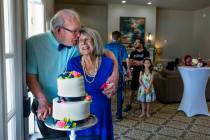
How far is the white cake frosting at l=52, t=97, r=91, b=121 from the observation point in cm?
129

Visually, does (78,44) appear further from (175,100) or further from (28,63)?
(175,100)

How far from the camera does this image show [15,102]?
5.02ft

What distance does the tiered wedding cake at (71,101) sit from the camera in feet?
4.23

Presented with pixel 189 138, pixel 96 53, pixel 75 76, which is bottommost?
pixel 189 138

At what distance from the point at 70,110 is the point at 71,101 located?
0.07 metres

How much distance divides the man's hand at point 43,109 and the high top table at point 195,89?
11.7 feet


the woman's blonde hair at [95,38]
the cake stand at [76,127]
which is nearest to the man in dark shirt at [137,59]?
the woman's blonde hair at [95,38]

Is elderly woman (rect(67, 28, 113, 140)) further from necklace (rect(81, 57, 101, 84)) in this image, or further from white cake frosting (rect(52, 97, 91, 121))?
white cake frosting (rect(52, 97, 91, 121))

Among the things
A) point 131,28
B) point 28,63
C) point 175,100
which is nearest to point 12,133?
point 28,63

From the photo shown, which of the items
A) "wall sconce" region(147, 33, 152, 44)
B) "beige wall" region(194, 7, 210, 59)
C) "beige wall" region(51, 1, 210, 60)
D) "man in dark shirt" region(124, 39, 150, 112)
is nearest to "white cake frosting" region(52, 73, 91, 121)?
"man in dark shirt" region(124, 39, 150, 112)

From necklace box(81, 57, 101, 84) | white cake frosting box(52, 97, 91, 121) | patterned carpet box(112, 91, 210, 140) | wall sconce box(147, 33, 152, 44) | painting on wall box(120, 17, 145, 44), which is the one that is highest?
painting on wall box(120, 17, 145, 44)

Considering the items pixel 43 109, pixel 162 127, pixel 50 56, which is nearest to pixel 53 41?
pixel 50 56

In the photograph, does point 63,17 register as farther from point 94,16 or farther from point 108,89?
point 94,16

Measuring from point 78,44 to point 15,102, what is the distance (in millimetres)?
567
